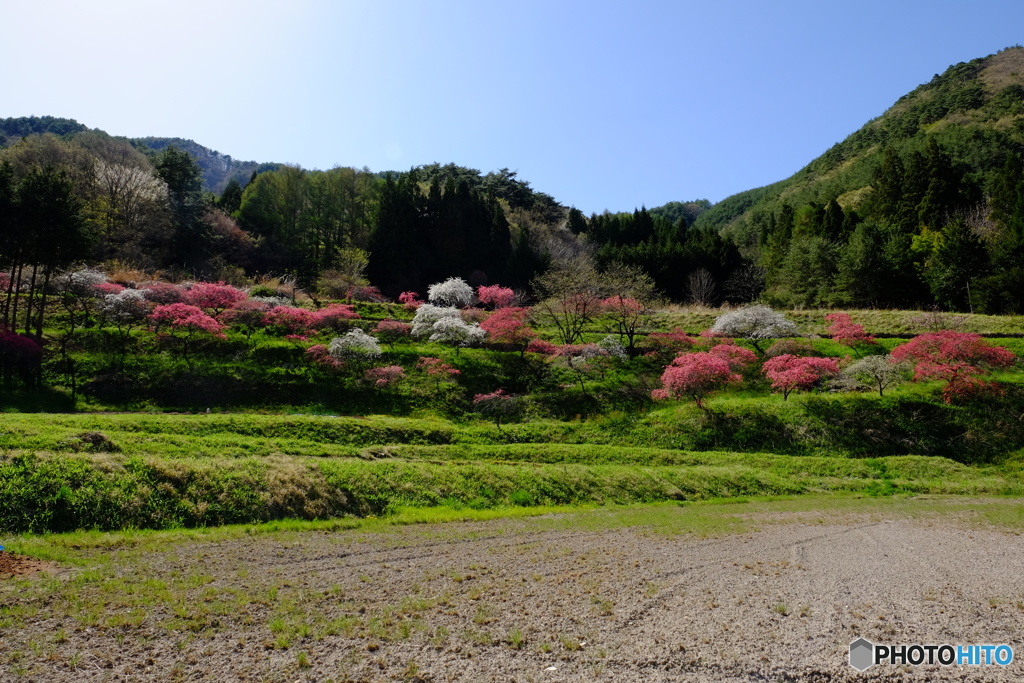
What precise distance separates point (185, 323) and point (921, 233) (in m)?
62.1

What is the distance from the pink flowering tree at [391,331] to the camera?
113ft

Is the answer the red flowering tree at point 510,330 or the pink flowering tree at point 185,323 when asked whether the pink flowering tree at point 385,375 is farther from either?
the pink flowering tree at point 185,323

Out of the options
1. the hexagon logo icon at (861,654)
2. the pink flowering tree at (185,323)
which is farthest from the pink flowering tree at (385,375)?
the hexagon logo icon at (861,654)

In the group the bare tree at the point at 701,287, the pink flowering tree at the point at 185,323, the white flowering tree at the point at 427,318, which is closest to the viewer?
the pink flowering tree at the point at 185,323

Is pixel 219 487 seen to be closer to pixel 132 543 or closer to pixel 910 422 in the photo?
pixel 132 543

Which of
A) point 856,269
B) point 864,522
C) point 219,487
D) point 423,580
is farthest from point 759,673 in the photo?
point 856,269

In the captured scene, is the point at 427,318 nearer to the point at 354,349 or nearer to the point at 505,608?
the point at 354,349

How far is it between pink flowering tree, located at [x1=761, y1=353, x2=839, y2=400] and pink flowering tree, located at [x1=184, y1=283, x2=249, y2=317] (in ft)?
102

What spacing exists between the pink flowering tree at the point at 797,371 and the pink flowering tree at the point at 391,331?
21596 millimetres

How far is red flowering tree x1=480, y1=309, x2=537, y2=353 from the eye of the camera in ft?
108

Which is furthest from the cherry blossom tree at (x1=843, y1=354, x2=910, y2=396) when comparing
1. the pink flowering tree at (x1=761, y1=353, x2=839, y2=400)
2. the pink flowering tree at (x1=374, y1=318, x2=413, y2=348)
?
the pink flowering tree at (x1=374, y1=318, x2=413, y2=348)

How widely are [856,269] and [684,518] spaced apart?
45159mm
